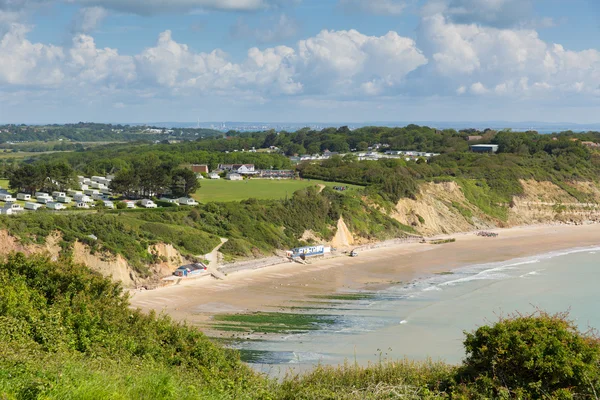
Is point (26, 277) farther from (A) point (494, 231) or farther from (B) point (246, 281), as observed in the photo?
(A) point (494, 231)

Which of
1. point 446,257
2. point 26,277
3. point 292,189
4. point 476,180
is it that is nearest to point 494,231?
point 476,180

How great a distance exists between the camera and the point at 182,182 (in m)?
53.9

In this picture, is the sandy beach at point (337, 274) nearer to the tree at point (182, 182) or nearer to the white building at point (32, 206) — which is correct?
the tree at point (182, 182)

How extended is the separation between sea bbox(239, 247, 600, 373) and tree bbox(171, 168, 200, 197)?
2334 cm

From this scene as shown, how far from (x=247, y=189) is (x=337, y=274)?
23.4 metres

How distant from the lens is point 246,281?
36.5m

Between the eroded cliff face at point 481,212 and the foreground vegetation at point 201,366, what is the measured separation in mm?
43261

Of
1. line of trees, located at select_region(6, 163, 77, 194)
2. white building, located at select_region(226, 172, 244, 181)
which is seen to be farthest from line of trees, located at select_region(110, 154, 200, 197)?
white building, located at select_region(226, 172, 244, 181)

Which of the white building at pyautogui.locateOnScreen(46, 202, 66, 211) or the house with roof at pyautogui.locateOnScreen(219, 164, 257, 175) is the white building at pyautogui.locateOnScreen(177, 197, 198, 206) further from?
the house with roof at pyautogui.locateOnScreen(219, 164, 257, 175)

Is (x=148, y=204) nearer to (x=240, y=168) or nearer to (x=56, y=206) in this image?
(x=56, y=206)

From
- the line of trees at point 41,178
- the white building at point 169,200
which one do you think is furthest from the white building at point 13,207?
the white building at point 169,200

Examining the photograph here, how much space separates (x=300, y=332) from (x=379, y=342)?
337 cm

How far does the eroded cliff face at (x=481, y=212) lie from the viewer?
58.8 metres

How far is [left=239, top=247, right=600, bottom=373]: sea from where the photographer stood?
75.9 feet
